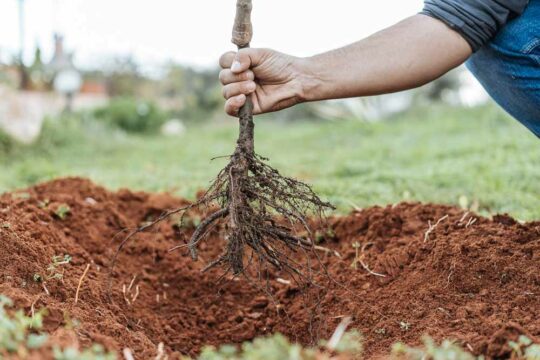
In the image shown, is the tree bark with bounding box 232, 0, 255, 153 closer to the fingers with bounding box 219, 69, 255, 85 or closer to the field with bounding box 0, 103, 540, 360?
the fingers with bounding box 219, 69, 255, 85

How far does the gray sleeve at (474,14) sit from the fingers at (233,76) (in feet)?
2.76

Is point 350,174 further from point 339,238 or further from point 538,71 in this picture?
point 538,71

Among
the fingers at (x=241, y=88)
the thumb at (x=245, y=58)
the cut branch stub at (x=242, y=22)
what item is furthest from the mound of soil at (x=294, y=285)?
the cut branch stub at (x=242, y=22)

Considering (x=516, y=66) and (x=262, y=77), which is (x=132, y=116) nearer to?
(x=262, y=77)

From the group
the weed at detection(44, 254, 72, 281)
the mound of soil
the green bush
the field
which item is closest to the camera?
the field

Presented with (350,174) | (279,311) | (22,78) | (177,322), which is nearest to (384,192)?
(350,174)

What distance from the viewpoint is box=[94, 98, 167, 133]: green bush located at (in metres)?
13.6

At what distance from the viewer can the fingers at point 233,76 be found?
9.37 feet

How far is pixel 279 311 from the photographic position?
3.09 metres

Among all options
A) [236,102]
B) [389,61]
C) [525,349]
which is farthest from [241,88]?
[525,349]

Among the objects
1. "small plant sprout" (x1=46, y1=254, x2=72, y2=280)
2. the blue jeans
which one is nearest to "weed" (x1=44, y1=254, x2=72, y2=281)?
"small plant sprout" (x1=46, y1=254, x2=72, y2=280)

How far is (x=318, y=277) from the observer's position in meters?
3.24

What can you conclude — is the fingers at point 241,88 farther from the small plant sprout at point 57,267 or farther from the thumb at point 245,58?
the small plant sprout at point 57,267

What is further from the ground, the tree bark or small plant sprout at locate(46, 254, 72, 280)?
the tree bark
